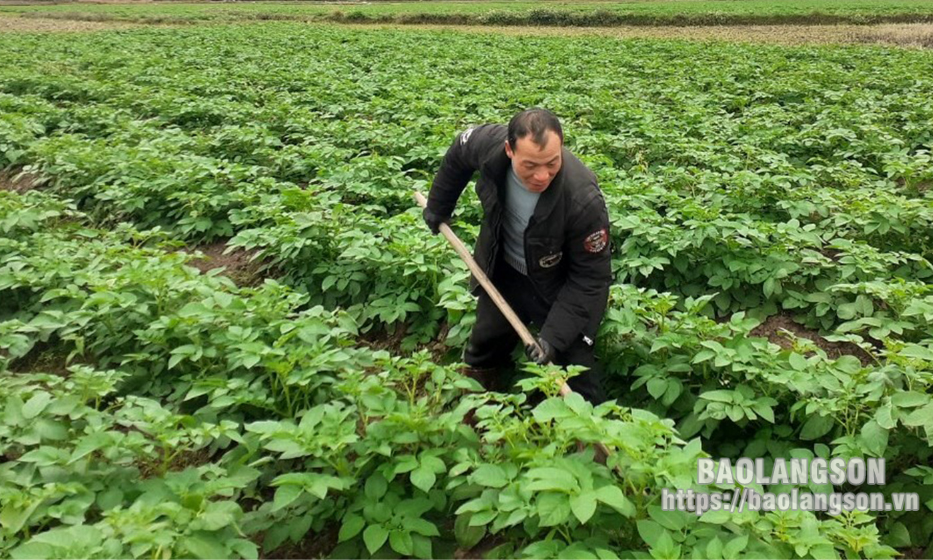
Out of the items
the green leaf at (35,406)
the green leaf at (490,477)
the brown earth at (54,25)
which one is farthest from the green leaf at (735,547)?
the brown earth at (54,25)

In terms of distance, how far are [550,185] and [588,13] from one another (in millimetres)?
31368

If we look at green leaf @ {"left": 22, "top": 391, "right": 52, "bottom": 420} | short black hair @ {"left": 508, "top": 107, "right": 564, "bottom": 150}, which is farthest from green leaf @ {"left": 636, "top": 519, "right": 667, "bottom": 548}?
green leaf @ {"left": 22, "top": 391, "right": 52, "bottom": 420}

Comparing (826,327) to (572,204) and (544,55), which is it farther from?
(544,55)

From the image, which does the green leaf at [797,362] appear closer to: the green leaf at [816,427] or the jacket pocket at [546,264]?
the green leaf at [816,427]

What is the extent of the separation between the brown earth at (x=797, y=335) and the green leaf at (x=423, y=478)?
2.54 metres

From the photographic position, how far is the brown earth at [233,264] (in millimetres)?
4754

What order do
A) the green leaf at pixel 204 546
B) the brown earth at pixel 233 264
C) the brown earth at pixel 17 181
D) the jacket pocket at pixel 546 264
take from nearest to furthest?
the green leaf at pixel 204 546 < the jacket pocket at pixel 546 264 < the brown earth at pixel 233 264 < the brown earth at pixel 17 181

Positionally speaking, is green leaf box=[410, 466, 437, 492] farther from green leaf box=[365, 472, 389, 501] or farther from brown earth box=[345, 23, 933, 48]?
brown earth box=[345, 23, 933, 48]

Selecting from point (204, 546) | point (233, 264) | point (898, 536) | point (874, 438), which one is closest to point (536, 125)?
point (874, 438)

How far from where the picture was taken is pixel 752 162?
5.97m

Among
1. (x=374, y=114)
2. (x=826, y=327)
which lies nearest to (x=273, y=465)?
(x=826, y=327)

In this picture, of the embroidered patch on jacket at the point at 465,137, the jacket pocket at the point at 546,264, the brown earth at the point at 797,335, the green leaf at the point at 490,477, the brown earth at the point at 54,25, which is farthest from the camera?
the brown earth at the point at 54,25

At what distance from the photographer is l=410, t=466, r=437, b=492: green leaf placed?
2164 millimetres

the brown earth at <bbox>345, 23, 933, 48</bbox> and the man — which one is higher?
the brown earth at <bbox>345, 23, 933, 48</bbox>
